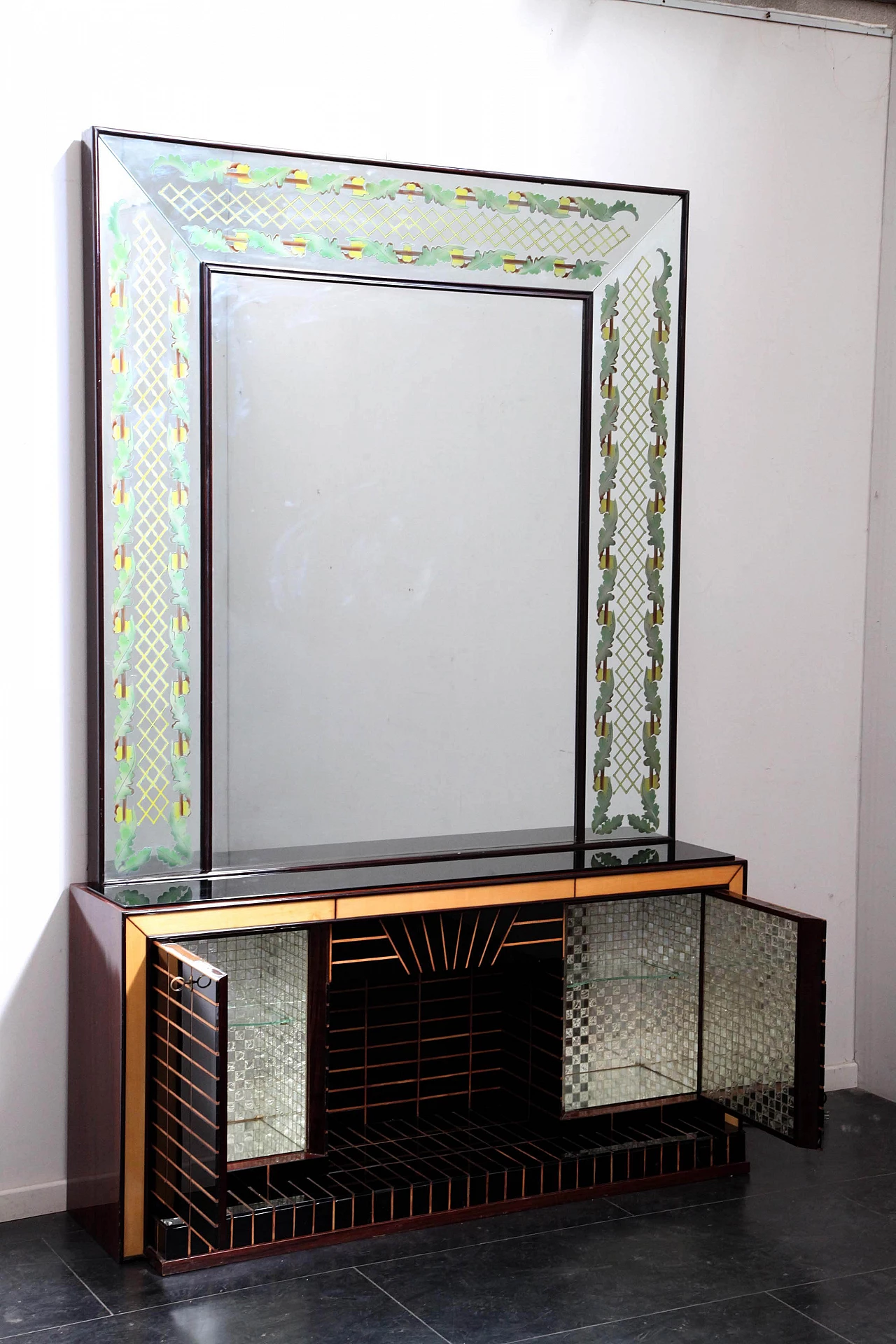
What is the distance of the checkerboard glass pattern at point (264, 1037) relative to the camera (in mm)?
3377

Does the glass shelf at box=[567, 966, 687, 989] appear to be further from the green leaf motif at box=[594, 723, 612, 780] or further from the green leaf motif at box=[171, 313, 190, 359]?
the green leaf motif at box=[171, 313, 190, 359]

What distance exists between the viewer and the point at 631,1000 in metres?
3.87

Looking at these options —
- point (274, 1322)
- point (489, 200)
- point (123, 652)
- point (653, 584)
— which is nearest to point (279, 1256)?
point (274, 1322)

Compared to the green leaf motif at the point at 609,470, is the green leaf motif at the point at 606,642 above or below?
below

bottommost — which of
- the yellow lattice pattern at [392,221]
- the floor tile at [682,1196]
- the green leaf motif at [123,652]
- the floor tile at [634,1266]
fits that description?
the floor tile at [682,1196]

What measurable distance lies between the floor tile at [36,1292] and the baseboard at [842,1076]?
96.2 inches

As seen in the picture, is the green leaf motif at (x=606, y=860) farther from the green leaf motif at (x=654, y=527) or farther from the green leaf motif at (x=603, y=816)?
the green leaf motif at (x=654, y=527)

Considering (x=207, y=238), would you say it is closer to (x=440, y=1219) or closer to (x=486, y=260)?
(x=486, y=260)

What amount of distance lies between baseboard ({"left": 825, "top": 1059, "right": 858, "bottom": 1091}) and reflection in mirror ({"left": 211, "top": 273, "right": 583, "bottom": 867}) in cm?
133

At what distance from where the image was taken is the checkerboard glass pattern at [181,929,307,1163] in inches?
133

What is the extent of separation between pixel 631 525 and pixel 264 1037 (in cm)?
172

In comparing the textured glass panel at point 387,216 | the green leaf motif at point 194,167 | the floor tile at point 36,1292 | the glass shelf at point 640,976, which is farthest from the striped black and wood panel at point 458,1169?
the green leaf motif at point 194,167

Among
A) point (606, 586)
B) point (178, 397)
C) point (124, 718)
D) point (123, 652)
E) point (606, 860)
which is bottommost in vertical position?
point (606, 860)

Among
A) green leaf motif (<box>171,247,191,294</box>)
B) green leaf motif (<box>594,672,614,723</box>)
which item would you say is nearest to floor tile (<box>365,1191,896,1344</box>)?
green leaf motif (<box>594,672,614,723</box>)
